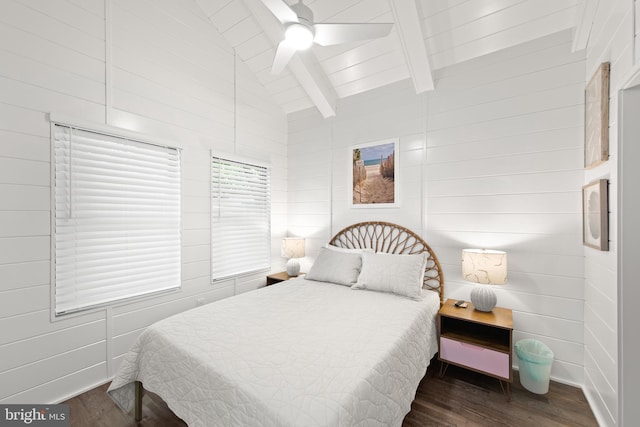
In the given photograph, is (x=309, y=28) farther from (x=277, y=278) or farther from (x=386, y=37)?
(x=277, y=278)

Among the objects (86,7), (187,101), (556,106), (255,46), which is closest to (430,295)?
(556,106)

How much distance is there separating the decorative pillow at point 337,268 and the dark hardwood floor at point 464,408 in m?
1.09

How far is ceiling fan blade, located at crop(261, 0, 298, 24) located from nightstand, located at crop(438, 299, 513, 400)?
8.16 feet

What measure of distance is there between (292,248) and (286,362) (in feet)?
7.20

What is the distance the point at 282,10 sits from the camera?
5.61 ft

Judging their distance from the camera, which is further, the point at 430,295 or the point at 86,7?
the point at 430,295

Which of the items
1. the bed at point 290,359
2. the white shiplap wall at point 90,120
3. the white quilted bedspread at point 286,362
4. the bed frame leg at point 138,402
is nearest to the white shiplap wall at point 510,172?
the bed at point 290,359

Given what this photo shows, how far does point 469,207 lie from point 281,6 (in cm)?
226

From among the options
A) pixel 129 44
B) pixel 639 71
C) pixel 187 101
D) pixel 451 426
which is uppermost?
pixel 129 44

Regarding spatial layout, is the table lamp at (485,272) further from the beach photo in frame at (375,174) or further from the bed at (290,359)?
the beach photo in frame at (375,174)

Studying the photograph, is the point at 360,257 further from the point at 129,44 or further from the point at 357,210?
the point at 129,44

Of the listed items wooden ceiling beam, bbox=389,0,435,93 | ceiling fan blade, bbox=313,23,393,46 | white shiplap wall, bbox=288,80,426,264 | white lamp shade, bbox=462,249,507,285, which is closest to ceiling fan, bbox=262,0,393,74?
ceiling fan blade, bbox=313,23,393,46

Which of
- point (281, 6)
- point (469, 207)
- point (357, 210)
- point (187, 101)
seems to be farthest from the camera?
point (357, 210)

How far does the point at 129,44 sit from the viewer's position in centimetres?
235
